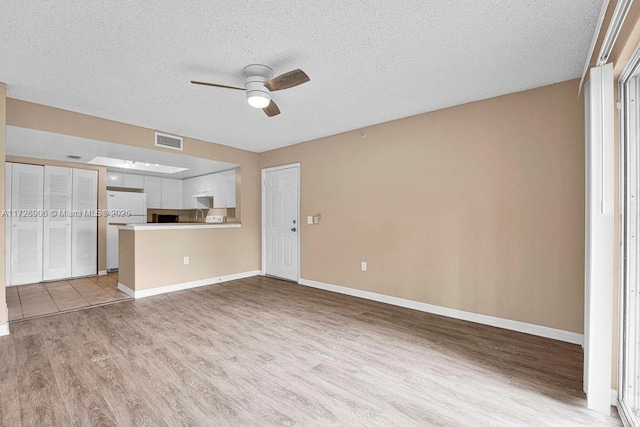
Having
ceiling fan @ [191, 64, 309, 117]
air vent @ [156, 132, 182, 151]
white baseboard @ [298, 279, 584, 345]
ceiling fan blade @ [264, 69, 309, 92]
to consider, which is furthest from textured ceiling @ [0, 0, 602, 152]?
white baseboard @ [298, 279, 584, 345]

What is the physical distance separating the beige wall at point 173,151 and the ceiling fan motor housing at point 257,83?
7.64 feet

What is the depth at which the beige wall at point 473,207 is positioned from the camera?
2.63m

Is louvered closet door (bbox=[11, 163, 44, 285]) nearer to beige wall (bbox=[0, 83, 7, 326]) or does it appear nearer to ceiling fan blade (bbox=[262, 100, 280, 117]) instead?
beige wall (bbox=[0, 83, 7, 326])

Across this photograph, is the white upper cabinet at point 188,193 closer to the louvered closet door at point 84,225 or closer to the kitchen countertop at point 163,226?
the louvered closet door at point 84,225

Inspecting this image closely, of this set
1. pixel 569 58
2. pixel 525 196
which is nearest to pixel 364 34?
pixel 569 58

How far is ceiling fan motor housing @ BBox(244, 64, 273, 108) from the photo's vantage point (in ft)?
7.89

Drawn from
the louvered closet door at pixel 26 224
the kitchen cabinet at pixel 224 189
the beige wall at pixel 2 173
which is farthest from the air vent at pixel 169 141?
the louvered closet door at pixel 26 224

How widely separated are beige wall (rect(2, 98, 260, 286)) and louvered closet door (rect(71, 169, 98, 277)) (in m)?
2.23

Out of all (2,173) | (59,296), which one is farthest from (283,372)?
(59,296)

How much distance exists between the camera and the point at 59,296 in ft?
13.4

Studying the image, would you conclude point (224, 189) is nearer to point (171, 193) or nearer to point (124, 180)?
point (171, 193)

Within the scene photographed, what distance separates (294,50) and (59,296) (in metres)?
4.62

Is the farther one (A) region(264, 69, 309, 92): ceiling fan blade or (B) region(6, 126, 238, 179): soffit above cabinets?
(B) region(6, 126, 238, 179): soffit above cabinets

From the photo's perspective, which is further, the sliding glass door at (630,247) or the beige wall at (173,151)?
the beige wall at (173,151)
